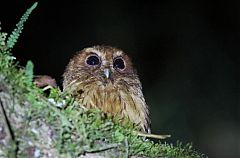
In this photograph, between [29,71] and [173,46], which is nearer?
[29,71]

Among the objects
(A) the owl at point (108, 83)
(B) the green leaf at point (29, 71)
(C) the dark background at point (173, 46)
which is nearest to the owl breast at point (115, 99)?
(A) the owl at point (108, 83)

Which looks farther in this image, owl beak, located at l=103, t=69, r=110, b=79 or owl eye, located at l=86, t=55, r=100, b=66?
owl eye, located at l=86, t=55, r=100, b=66

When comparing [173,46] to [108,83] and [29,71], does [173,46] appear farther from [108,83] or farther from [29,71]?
[29,71]

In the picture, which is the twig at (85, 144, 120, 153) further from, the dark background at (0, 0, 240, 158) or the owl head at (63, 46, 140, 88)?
the dark background at (0, 0, 240, 158)

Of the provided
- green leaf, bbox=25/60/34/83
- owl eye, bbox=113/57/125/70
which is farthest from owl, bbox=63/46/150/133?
green leaf, bbox=25/60/34/83

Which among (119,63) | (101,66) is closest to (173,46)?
(119,63)

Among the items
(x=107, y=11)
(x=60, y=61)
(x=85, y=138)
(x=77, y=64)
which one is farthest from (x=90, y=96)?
(x=107, y=11)
